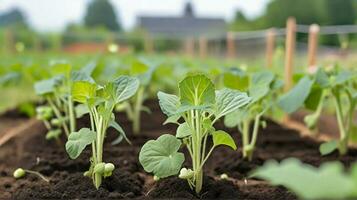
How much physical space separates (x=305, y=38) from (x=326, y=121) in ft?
42.8

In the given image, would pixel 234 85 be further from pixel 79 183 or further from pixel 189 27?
pixel 189 27

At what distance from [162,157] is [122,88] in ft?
1.24

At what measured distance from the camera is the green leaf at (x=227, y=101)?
207 centimetres

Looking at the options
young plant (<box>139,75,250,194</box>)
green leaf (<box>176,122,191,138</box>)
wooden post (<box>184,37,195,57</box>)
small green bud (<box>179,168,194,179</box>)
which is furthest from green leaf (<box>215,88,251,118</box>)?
wooden post (<box>184,37,195,57</box>)

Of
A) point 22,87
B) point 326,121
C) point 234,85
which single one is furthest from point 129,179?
point 22,87

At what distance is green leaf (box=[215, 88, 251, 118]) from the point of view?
2066 millimetres

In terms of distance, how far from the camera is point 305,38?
1908 cm

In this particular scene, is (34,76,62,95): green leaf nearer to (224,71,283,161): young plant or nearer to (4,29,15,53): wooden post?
(224,71,283,161): young plant

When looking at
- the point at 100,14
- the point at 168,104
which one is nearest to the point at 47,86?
the point at 168,104

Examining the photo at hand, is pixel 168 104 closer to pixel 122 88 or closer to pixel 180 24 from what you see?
pixel 122 88

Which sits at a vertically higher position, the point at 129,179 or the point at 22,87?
the point at 129,179

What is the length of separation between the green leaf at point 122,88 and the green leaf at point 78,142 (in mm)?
189

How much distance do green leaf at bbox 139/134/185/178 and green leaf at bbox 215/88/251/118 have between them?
0.71 feet

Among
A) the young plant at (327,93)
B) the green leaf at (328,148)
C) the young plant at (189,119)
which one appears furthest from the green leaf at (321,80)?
the young plant at (189,119)
